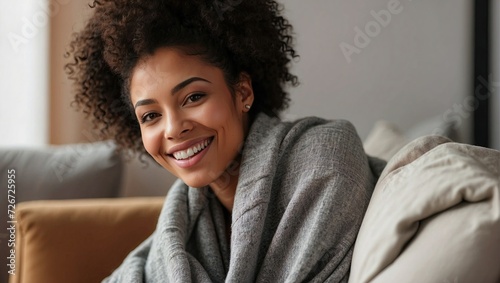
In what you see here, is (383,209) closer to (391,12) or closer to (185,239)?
(185,239)

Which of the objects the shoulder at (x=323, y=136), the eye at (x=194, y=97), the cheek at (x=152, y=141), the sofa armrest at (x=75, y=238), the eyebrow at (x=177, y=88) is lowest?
the sofa armrest at (x=75, y=238)

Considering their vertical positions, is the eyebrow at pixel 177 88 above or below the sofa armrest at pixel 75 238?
above

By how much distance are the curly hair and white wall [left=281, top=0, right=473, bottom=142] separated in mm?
821

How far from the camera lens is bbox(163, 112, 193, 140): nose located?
1.42m

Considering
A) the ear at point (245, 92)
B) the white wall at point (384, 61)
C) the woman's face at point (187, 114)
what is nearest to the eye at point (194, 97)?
the woman's face at point (187, 114)

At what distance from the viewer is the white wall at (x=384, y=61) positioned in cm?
236

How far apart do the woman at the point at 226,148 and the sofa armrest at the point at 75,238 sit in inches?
10.1

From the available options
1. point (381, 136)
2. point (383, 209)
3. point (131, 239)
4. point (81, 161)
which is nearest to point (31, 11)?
point (81, 161)

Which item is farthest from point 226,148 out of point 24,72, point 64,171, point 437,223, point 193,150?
point 24,72

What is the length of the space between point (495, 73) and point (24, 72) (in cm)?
154

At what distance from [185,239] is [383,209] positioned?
1.51 feet

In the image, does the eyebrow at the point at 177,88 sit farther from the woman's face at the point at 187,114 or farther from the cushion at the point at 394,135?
the cushion at the point at 394,135

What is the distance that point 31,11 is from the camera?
104 inches

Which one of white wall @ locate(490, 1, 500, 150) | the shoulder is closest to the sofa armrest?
the shoulder
